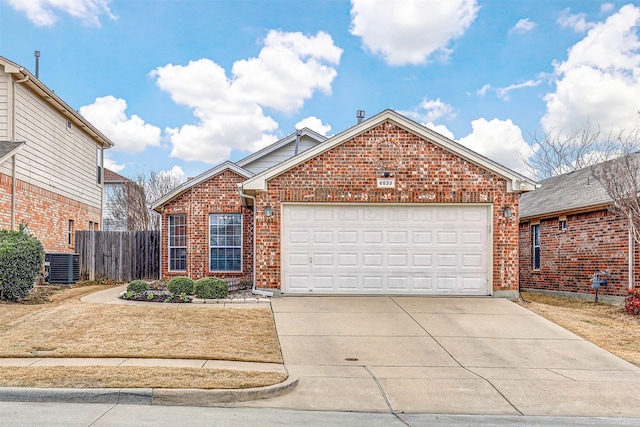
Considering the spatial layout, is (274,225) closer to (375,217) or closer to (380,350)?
(375,217)

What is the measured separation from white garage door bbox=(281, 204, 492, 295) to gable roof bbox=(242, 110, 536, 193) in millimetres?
938

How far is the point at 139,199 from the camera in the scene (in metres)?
37.5

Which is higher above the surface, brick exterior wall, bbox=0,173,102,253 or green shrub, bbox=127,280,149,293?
brick exterior wall, bbox=0,173,102,253

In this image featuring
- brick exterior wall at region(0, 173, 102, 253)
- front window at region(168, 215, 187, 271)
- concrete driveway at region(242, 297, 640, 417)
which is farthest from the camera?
front window at region(168, 215, 187, 271)

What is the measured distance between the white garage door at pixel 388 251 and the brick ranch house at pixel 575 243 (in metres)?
3.89

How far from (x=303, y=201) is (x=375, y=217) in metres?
1.97

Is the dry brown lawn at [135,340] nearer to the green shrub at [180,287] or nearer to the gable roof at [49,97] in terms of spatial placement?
the green shrub at [180,287]

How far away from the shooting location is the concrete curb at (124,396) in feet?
20.8

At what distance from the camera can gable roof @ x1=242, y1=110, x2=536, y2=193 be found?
13977 millimetres

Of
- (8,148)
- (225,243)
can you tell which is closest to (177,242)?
(225,243)

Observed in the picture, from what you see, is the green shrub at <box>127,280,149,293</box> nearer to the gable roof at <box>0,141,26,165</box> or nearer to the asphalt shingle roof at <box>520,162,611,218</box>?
the gable roof at <box>0,141,26,165</box>

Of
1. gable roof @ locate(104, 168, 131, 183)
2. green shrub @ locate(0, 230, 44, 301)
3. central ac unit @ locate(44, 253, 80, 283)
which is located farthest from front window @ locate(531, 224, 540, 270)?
gable roof @ locate(104, 168, 131, 183)

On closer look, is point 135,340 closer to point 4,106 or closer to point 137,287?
point 137,287

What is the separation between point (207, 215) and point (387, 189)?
6655 millimetres
